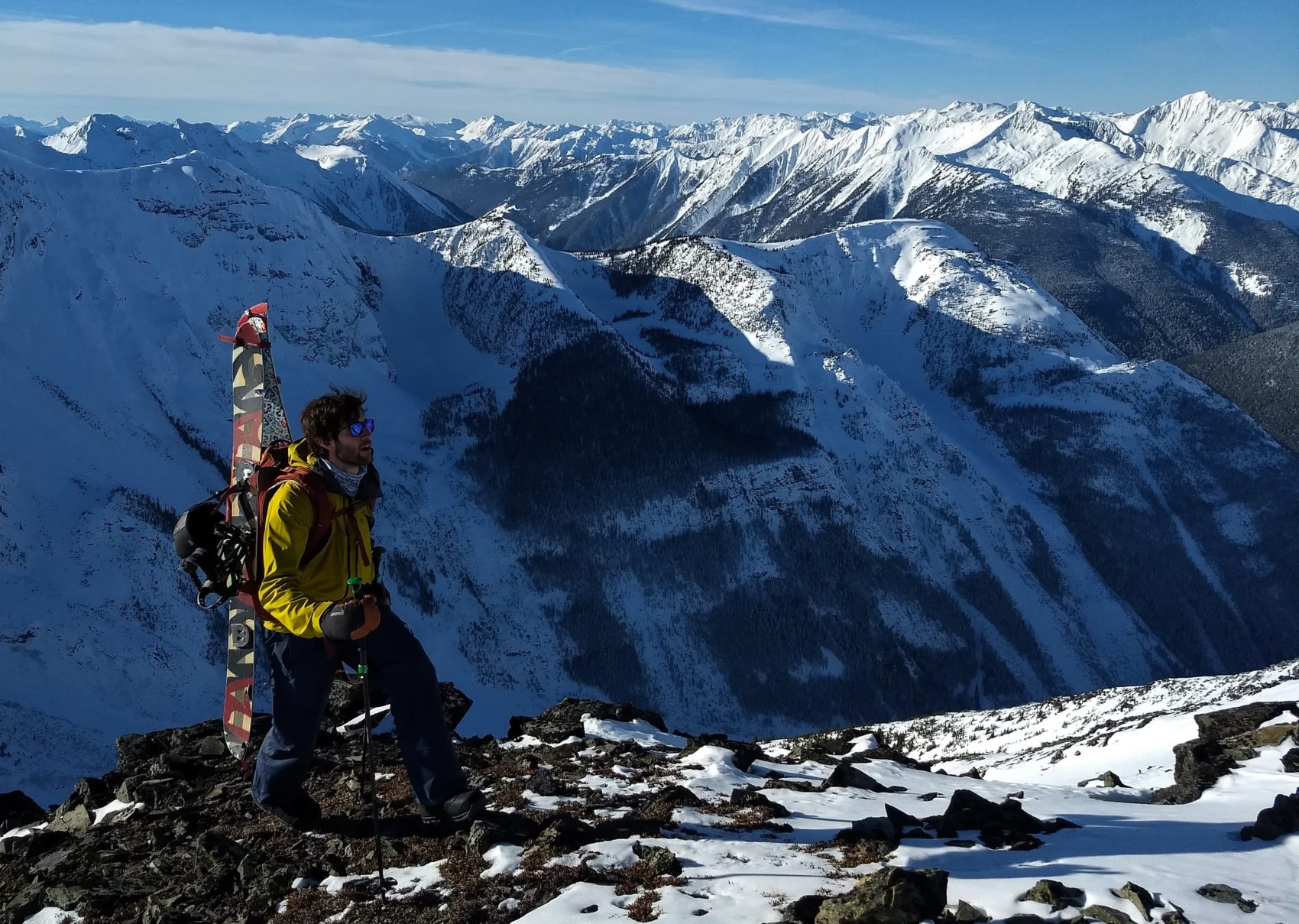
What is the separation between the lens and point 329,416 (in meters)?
10.2

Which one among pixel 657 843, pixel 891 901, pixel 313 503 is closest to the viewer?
pixel 891 901

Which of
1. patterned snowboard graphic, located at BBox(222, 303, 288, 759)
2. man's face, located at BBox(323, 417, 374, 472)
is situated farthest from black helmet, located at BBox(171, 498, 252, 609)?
patterned snowboard graphic, located at BBox(222, 303, 288, 759)

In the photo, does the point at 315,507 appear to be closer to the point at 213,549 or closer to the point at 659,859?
the point at 213,549

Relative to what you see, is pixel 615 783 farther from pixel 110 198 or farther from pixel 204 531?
pixel 110 198

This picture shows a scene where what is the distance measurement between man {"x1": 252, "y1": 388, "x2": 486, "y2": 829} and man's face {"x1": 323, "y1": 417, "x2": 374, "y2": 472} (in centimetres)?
1

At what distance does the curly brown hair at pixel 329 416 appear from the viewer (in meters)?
10.2

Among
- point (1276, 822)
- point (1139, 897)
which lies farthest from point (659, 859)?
point (1276, 822)

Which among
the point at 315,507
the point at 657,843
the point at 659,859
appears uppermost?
the point at 315,507

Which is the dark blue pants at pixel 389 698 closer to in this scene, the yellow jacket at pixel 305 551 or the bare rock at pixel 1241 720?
the yellow jacket at pixel 305 551

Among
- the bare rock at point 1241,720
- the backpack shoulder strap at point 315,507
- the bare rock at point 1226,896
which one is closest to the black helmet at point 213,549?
the backpack shoulder strap at point 315,507

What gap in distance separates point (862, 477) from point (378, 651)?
4670 inches

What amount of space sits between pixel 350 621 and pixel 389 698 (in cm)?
222

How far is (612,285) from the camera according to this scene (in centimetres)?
16088

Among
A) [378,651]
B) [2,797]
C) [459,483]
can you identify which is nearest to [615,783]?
[378,651]
